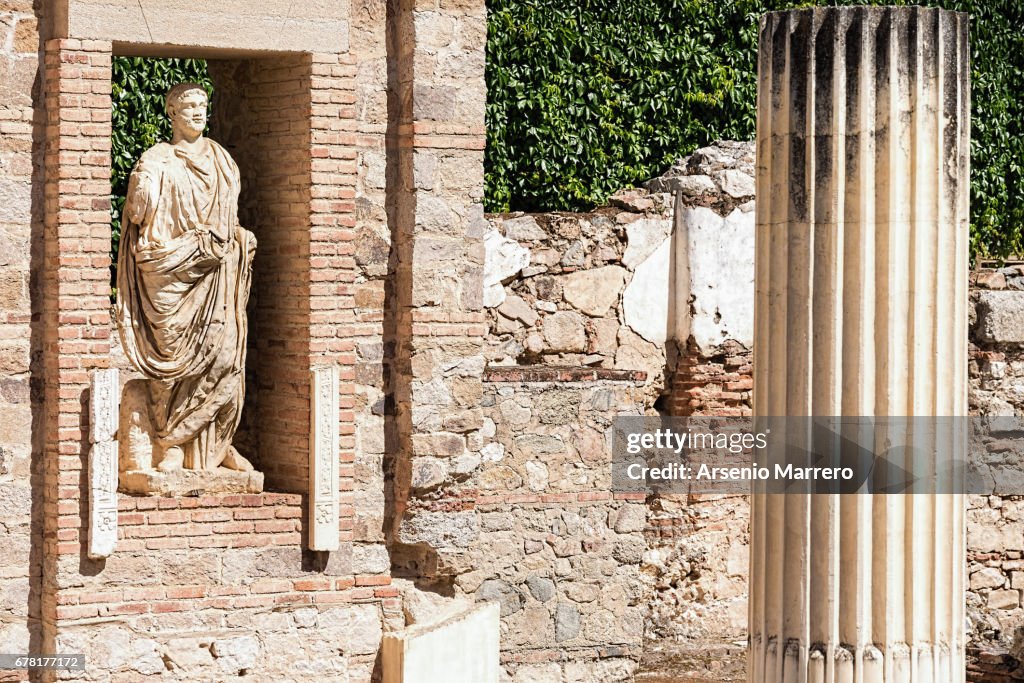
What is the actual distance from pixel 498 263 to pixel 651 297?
120 cm

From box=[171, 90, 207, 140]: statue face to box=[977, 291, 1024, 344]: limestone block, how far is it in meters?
6.07

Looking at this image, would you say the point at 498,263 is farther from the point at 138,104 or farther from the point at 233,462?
the point at 233,462

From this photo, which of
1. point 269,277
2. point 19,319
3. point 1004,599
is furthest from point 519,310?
point 1004,599

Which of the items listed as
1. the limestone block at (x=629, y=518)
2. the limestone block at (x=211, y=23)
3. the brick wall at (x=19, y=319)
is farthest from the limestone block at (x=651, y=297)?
the brick wall at (x=19, y=319)

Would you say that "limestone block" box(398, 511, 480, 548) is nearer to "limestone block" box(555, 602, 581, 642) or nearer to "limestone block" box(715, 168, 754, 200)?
"limestone block" box(555, 602, 581, 642)

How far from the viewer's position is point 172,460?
9.12m

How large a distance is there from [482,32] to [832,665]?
4262 mm

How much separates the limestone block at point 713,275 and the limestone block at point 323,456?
A: 3.64m

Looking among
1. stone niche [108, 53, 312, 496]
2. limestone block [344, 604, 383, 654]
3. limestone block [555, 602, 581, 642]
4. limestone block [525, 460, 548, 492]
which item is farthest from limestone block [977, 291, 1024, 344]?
stone niche [108, 53, 312, 496]

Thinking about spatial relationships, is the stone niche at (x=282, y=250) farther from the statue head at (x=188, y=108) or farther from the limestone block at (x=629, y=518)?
the limestone block at (x=629, y=518)

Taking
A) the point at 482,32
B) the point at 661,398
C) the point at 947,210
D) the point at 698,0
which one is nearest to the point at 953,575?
the point at 947,210

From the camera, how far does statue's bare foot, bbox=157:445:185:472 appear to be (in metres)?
9.09

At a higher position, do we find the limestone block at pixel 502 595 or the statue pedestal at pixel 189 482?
the statue pedestal at pixel 189 482

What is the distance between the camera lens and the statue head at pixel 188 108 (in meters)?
9.00
